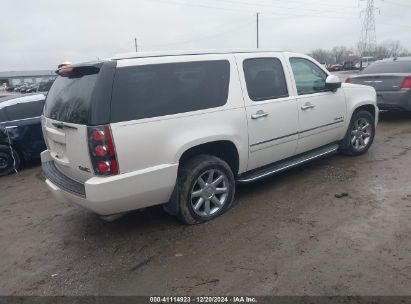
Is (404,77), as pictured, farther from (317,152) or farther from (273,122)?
(273,122)

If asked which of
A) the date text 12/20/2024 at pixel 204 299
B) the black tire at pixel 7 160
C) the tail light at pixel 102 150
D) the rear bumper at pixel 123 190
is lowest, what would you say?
the date text 12/20/2024 at pixel 204 299

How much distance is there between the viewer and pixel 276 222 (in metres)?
4.09

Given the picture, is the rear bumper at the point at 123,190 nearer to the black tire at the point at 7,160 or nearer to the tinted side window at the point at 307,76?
the tinted side window at the point at 307,76

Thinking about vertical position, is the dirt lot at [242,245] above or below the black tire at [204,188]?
below

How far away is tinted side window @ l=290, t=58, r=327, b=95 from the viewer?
199 inches

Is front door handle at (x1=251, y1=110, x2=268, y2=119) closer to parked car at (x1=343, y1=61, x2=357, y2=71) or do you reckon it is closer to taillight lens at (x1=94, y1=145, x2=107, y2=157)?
taillight lens at (x1=94, y1=145, x2=107, y2=157)

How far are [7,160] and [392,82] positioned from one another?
869cm

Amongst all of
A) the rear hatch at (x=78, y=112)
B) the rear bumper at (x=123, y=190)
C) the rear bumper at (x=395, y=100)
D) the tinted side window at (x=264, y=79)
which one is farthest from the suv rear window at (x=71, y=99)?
the rear bumper at (x=395, y=100)

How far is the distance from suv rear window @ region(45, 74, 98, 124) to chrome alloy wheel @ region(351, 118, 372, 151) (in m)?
4.41

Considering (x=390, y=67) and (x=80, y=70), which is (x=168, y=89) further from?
(x=390, y=67)

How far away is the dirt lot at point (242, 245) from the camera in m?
3.06

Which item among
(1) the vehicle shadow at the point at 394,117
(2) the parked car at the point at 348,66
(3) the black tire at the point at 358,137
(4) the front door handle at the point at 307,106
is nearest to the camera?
(4) the front door handle at the point at 307,106

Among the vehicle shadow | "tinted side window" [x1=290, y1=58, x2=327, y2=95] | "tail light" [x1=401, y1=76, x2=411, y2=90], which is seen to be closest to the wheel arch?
"tinted side window" [x1=290, y1=58, x2=327, y2=95]

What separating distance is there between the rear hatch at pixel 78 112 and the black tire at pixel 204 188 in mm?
1009
